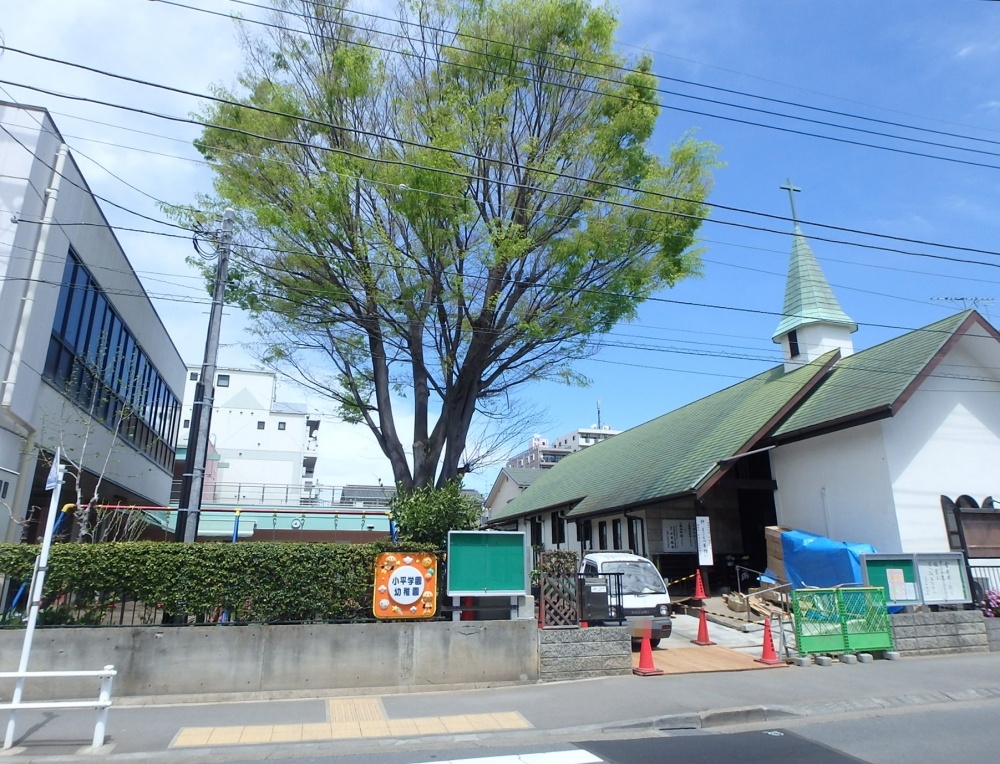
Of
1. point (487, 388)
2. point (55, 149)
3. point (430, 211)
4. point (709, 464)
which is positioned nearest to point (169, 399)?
point (55, 149)

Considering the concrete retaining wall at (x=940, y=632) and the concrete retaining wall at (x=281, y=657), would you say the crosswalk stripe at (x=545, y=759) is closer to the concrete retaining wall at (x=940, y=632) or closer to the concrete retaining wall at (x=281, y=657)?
the concrete retaining wall at (x=281, y=657)

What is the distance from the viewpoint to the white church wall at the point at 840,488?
16.3m

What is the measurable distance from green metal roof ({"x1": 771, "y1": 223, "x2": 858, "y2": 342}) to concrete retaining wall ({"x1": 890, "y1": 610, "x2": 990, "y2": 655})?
38.9 feet

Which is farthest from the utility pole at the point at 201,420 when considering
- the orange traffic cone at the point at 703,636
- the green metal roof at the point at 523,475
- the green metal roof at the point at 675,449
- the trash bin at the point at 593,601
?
the green metal roof at the point at 523,475

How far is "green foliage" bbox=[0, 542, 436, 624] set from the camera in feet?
30.6

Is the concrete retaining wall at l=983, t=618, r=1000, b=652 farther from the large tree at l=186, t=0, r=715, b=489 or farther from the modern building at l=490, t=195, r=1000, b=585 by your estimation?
the large tree at l=186, t=0, r=715, b=489

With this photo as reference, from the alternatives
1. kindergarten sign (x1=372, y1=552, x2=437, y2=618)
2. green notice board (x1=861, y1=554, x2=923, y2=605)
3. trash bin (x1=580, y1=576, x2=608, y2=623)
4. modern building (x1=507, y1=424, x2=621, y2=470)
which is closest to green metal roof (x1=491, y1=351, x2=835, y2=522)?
green notice board (x1=861, y1=554, x2=923, y2=605)

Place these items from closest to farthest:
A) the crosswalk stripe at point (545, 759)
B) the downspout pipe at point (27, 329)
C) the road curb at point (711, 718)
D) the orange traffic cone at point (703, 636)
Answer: the crosswalk stripe at point (545, 759)
the road curb at point (711, 718)
the downspout pipe at point (27, 329)
the orange traffic cone at point (703, 636)

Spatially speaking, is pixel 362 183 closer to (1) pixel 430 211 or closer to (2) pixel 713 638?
(1) pixel 430 211

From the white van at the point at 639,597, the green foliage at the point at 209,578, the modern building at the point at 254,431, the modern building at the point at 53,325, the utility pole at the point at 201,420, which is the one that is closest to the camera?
the green foliage at the point at 209,578

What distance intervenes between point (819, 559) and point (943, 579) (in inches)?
110

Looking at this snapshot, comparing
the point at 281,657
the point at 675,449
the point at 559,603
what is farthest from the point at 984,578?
the point at 281,657

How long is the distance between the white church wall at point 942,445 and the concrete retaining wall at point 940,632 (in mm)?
2623

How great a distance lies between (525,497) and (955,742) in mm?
29939
